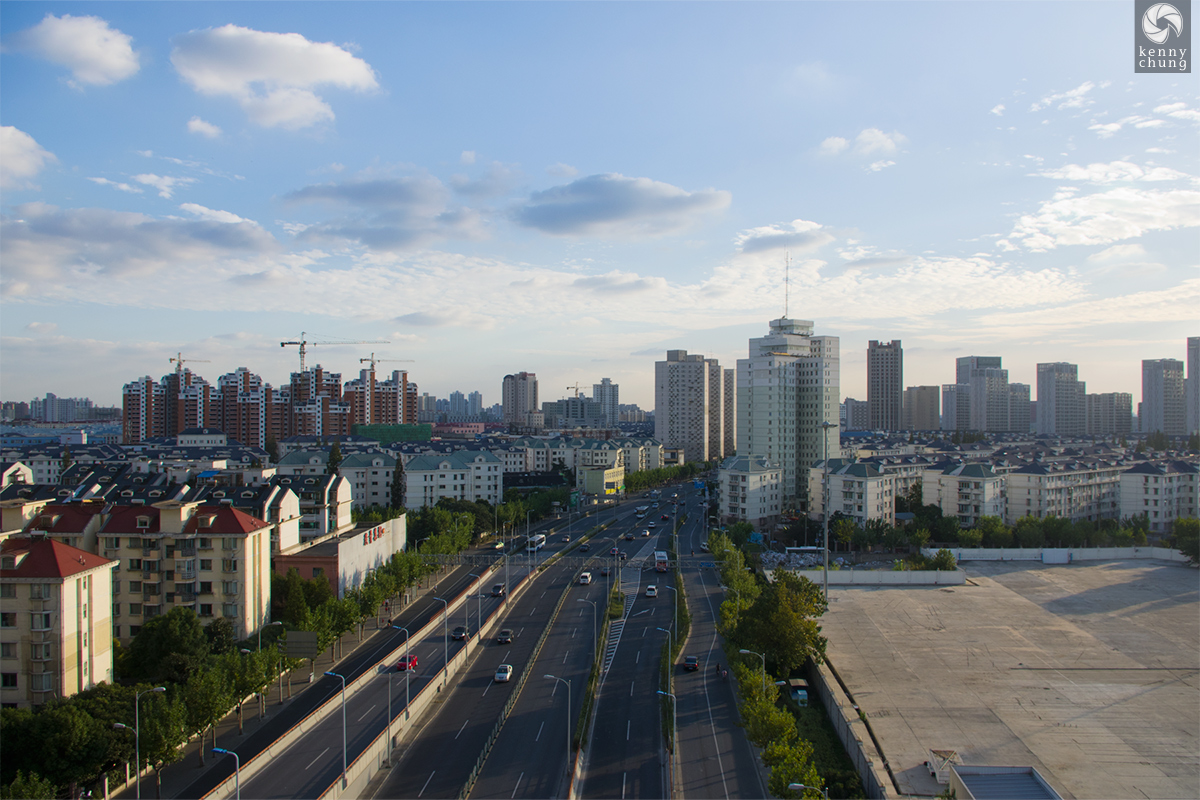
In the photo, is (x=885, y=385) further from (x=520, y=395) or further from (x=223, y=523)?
(x=223, y=523)

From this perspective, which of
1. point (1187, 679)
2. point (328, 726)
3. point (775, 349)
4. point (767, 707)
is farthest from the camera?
point (775, 349)

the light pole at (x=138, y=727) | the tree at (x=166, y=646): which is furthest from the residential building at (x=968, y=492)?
the light pole at (x=138, y=727)

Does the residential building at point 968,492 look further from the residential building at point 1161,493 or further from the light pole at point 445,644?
the light pole at point 445,644

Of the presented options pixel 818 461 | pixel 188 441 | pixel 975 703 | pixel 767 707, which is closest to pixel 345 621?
pixel 767 707

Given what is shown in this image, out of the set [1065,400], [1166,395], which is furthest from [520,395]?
[1166,395]

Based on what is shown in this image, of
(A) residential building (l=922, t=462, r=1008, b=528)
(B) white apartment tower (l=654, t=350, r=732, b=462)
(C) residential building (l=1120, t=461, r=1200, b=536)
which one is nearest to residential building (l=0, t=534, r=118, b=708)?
(A) residential building (l=922, t=462, r=1008, b=528)

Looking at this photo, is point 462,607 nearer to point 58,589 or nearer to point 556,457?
point 58,589
